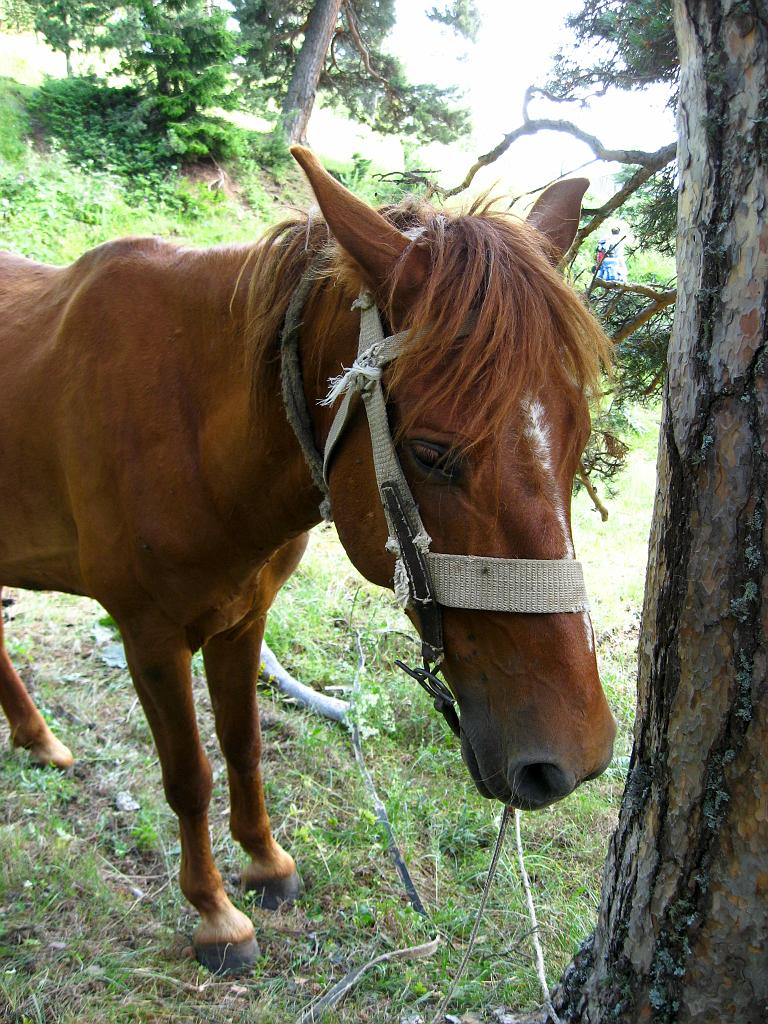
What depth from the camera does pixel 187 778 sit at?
238 centimetres

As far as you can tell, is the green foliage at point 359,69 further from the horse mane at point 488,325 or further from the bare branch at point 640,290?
the horse mane at point 488,325

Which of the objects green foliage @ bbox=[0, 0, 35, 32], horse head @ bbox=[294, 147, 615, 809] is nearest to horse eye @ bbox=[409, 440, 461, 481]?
horse head @ bbox=[294, 147, 615, 809]

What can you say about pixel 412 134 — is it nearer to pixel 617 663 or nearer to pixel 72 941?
pixel 617 663

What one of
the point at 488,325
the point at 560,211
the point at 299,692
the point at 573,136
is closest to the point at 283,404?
the point at 488,325

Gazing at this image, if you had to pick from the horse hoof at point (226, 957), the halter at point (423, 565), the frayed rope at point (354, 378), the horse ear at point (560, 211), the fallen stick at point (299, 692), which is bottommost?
the horse hoof at point (226, 957)

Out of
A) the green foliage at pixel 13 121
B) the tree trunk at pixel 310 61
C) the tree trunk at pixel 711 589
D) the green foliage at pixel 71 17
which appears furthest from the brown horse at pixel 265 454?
the green foliage at pixel 71 17

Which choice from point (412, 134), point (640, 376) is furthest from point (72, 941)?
point (412, 134)

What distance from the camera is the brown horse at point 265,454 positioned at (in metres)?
1.34

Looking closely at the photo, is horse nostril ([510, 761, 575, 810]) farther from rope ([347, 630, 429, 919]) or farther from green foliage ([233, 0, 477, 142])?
green foliage ([233, 0, 477, 142])

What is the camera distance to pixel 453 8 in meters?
10.7

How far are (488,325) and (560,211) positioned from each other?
74cm

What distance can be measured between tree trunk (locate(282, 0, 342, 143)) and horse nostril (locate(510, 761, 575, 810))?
37.6 ft

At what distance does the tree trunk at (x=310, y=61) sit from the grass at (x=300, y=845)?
925 centimetres

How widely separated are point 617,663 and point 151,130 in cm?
1016
